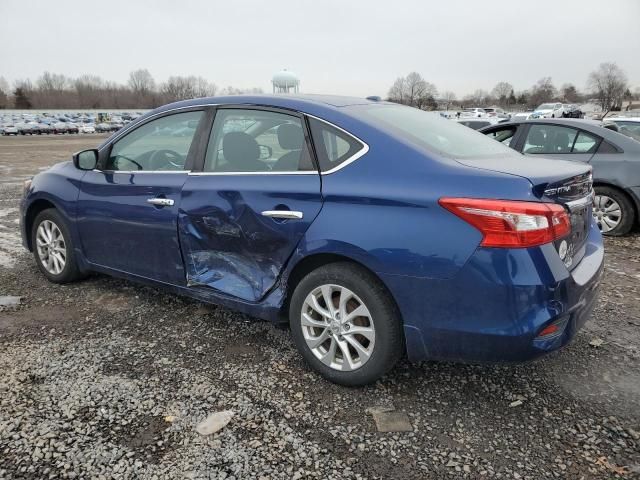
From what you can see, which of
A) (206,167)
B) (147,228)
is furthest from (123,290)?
(206,167)

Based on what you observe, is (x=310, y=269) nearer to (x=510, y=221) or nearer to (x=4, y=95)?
(x=510, y=221)

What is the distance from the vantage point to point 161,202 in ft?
11.2

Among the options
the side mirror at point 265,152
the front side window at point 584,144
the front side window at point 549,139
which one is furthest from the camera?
the front side window at point 549,139

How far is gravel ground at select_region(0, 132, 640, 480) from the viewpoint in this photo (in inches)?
87.7

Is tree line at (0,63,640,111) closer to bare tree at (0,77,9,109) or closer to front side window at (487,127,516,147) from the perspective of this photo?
bare tree at (0,77,9,109)

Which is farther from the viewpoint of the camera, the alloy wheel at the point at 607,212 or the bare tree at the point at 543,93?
the bare tree at the point at 543,93

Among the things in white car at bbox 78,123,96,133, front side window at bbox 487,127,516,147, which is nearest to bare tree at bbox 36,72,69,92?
white car at bbox 78,123,96,133

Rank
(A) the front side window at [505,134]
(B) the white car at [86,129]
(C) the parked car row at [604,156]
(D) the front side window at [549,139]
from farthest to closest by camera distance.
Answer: (B) the white car at [86,129] < (A) the front side window at [505,134] < (D) the front side window at [549,139] < (C) the parked car row at [604,156]

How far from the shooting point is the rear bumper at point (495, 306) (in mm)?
2246

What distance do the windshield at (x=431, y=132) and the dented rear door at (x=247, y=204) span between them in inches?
19.4

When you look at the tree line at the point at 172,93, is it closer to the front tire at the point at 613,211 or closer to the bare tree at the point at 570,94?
the bare tree at the point at 570,94

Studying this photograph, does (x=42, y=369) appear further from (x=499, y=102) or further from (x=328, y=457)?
(x=499, y=102)

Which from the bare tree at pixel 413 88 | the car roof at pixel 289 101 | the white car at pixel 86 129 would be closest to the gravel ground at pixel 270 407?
the car roof at pixel 289 101

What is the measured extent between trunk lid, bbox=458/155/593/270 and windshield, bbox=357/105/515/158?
0.58ft
